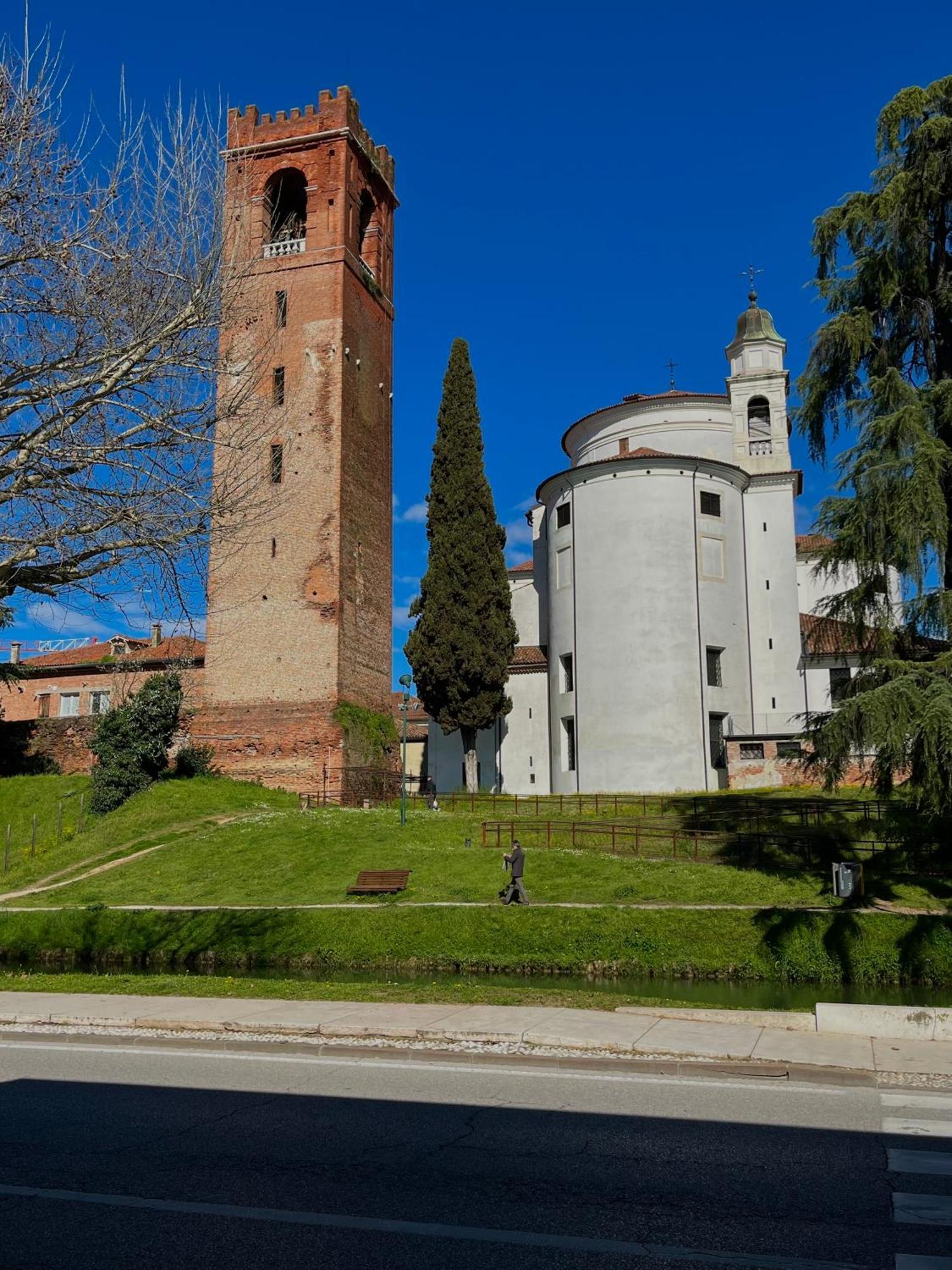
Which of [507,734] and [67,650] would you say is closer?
[507,734]

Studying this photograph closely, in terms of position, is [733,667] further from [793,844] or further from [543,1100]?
[543,1100]

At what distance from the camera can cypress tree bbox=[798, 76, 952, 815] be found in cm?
1778

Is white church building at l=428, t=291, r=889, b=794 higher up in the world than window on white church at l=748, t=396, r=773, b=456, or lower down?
lower down

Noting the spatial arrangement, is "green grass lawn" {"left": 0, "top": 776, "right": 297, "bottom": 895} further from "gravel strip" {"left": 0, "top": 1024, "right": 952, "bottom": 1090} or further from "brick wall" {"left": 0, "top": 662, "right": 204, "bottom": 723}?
"gravel strip" {"left": 0, "top": 1024, "right": 952, "bottom": 1090}

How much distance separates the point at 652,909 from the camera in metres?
19.6

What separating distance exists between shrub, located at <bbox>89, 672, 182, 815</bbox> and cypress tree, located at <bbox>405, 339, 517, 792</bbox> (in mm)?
9154

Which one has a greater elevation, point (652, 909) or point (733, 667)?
point (733, 667)

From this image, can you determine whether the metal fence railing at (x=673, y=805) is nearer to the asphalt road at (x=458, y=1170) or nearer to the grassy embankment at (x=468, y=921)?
the grassy embankment at (x=468, y=921)

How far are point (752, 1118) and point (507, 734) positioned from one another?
36.0 m

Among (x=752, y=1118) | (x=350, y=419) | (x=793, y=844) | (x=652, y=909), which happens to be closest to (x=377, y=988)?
(x=752, y=1118)

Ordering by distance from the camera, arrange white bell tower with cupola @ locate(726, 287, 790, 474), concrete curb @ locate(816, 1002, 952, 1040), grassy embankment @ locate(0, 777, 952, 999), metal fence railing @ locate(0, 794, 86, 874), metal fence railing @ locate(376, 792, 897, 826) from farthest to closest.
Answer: white bell tower with cupola @ locate(726, 287, 790, 474)
metal fence railing @ locate(0, 794, 86, 874)
metal fence railing @ locate(376, 792, 897, 826)
grassy embankment @ locate(0, 777, 952, 999)
concrete curb @ locate(816, 1002, 952, 1040)

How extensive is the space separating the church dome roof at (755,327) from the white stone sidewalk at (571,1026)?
40.4 metres

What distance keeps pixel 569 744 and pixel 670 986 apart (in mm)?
24838

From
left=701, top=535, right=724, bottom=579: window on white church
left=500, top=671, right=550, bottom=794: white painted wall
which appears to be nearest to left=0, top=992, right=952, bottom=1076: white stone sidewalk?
left=500, top=671, right=550, bottom=794: white painted wall
